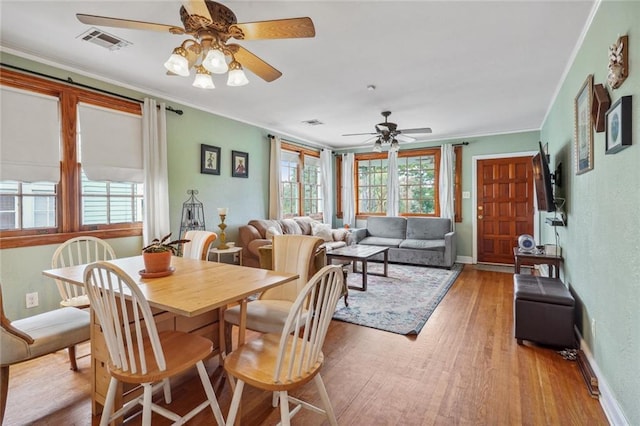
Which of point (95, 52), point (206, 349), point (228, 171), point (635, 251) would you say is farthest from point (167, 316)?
point (228, 171)

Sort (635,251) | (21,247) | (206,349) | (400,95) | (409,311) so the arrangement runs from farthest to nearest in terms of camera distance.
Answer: (400,95) → (409,311) → (21,247) → (206,349) → (635,251)

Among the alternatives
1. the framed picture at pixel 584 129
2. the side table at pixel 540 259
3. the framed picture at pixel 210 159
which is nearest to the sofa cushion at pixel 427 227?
the side table at pixel 540 259

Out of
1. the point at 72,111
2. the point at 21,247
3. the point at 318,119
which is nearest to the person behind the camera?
the point at 21,247

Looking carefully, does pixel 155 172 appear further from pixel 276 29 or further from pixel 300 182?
pixel 300 182

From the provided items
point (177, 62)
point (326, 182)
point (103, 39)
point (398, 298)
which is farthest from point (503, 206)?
point (103, 39)

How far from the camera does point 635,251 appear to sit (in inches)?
58.0

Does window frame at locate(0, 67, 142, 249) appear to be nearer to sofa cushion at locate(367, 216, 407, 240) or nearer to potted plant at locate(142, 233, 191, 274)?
potted plant at locate(142, 233, 191, 274)

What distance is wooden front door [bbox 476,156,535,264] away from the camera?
5691 millimetres

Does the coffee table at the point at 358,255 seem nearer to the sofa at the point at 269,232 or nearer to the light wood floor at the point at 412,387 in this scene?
the sofa at the point at 269,232

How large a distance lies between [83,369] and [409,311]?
9.75ft

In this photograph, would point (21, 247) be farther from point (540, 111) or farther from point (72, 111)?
point (540, 111)

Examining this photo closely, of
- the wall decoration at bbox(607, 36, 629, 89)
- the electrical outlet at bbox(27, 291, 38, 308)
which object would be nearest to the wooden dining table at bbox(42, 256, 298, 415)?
the electrical outlet at bbox(27, 291, 38, 308)

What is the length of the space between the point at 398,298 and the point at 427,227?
268 cm

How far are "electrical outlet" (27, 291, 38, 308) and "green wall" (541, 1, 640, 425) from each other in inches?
167
